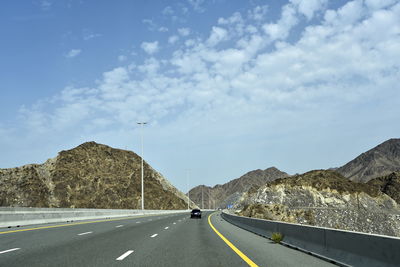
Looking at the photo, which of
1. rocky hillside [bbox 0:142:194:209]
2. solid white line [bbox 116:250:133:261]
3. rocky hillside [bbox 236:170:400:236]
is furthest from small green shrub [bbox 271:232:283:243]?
rocky hillside [bbox 236:170:400:236]

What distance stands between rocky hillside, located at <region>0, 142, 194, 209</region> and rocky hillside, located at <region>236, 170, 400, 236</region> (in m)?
28.7

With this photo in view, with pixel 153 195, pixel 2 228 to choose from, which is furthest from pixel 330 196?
pixel 2 228

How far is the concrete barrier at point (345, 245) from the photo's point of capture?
24.0ft

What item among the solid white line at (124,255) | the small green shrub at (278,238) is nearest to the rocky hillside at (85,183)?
the small green shrub at (278,238)

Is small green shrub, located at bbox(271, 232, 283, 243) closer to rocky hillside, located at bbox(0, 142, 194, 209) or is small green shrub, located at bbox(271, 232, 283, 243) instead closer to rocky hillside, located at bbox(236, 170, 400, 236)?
rocky hillside, located at bbox(0, 142, 194, 209)

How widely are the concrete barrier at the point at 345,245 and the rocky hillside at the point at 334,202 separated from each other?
10104cm

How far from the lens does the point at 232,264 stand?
9578 millimetres

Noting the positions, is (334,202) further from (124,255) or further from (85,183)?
(124,255)

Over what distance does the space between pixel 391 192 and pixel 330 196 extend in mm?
83021

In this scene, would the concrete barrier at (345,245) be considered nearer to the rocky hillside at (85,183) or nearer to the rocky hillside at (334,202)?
the rocky hillside at (85,183)

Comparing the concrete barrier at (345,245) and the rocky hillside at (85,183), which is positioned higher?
the rocky hillside at (85,183)

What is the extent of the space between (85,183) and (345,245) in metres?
102

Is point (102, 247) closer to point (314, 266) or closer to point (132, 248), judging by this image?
point (132, 248)

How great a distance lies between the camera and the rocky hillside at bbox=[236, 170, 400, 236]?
4732 inches
